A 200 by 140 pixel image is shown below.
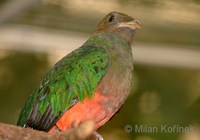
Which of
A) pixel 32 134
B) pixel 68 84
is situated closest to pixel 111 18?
pixel 68 84

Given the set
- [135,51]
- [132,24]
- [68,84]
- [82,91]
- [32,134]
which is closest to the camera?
[32,134]

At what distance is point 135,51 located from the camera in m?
7.88

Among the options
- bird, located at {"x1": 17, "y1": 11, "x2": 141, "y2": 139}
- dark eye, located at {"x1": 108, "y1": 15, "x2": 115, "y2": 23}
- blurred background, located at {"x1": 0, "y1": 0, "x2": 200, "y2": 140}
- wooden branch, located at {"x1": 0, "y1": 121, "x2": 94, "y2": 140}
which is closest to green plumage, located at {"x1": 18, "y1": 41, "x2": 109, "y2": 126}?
bird, located at {"x1": 17, "y1": 11, "x2": 141, "y2": 139}

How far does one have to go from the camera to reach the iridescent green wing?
5.21 meters

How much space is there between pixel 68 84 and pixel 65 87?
0.03 metres

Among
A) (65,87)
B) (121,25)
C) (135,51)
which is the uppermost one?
(121,25)

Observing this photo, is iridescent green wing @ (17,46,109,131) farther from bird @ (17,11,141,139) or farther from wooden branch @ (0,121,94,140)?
wooden branch @ (0,121,94,140)

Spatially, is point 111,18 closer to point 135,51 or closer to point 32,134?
point 135,51

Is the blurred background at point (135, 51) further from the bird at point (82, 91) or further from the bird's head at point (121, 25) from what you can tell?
the bird at point (82, 91)

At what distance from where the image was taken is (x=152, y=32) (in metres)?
7.70

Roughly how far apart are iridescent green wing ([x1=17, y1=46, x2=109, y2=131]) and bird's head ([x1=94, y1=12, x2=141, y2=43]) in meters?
0.49

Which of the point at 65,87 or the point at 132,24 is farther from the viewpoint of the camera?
the point at 132,24

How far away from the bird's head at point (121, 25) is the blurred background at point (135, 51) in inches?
37.0

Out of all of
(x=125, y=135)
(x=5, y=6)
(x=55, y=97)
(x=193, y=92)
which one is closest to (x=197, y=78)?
(x=193, y=92)
